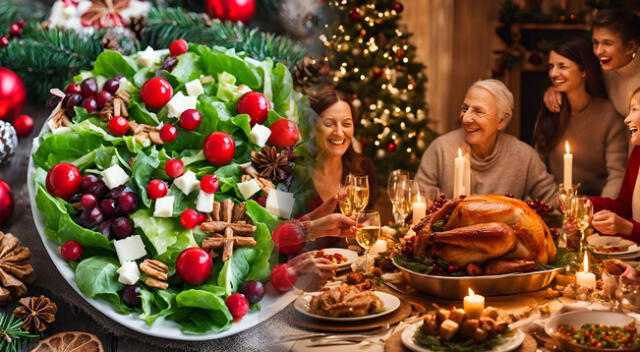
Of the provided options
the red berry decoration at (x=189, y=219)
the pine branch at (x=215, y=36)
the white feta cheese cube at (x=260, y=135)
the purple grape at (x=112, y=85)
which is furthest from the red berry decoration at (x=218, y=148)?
the pine branch at (x=215, y=36)

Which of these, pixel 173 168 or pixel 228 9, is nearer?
pixel 173 168

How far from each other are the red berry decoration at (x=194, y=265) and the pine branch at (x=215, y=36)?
2.03ft

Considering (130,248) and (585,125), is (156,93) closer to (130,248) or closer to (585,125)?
(130,248)

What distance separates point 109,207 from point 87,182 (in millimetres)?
89

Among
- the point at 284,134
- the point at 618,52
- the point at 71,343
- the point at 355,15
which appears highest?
the point at 355,15

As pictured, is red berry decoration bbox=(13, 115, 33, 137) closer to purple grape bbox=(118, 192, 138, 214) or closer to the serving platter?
purple grape bbox=(118, 192, 138, 214)

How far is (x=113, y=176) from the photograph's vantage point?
4.15 ft

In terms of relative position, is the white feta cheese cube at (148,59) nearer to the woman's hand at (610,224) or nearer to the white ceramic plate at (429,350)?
the white ceramic plate at (429,350)

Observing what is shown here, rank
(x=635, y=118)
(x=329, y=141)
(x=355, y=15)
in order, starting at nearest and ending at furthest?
(x=329, y=141)
(x=635, y=118)
(x=355, y=15)

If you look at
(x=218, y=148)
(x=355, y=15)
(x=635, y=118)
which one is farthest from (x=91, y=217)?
(x=355, y=15)

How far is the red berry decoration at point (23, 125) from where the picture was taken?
1.67 m

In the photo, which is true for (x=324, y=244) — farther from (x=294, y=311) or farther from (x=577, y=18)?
(x=577, y=18)

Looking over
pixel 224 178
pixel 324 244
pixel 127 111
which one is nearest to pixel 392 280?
pixel 324 244

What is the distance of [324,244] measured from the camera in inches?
53.5
